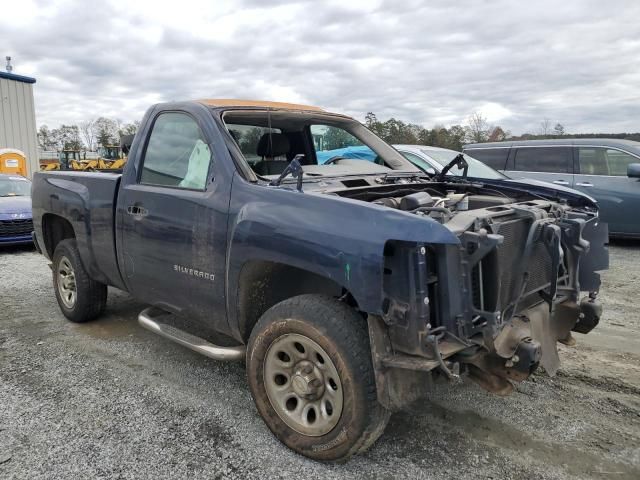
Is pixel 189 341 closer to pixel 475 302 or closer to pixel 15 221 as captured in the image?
pixel 475 302

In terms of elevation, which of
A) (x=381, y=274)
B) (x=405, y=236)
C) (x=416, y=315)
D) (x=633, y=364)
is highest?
(x=405, y=236)

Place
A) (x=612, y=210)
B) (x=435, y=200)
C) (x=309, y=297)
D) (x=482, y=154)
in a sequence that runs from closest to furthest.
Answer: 1. (x=309, y=297)
2. (x=435, y=200)
3. (x=612, y=210)
4. (x=482, y=154)

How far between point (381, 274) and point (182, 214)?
5.35ft

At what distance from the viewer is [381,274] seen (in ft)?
8.11

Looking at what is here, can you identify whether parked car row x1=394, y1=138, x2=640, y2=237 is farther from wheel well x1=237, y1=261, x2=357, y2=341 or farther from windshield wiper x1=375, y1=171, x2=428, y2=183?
wheel well x1=237, y1=261, x2=357, y2=341

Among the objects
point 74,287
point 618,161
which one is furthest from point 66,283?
point 618,161

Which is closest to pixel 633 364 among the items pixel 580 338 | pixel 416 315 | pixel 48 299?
pixel 580 338

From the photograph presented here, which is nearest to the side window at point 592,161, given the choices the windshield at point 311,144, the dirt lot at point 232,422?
the dirt lot at point 232,422

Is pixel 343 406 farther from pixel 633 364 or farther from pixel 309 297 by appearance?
pixel 633 364

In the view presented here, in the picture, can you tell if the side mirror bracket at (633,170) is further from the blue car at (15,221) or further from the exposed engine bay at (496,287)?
the blue car at (15,221)

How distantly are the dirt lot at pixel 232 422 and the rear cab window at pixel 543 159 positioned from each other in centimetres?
540

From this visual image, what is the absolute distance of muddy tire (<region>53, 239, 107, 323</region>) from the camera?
4852 mm

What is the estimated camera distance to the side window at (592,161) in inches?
357

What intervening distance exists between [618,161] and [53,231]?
8705 mm
